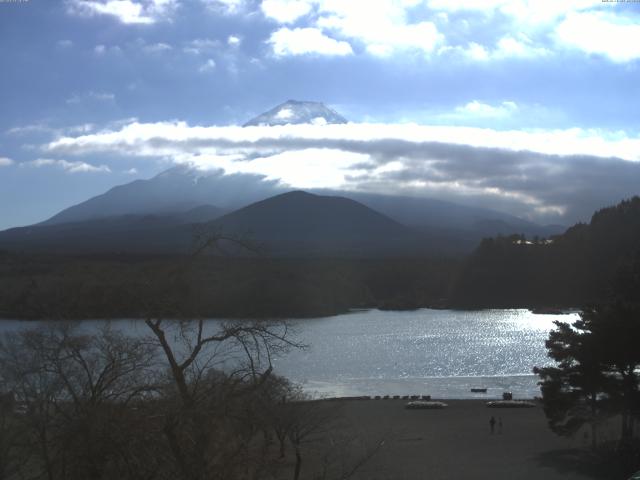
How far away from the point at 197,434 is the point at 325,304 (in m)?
57.1

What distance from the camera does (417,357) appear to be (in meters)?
35.0

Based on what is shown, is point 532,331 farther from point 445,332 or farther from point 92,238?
point 92,238

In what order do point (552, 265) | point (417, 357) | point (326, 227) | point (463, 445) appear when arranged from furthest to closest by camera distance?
1. point (326, 227)
2. point (552, 265)
3. point (417, 357)
4. point (463, 445)

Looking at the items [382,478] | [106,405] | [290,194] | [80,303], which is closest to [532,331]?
[382,478]

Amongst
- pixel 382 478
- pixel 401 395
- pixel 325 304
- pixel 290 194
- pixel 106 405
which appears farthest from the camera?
pixel 290 194

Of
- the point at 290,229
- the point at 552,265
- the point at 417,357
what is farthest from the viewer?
the point at 290,229

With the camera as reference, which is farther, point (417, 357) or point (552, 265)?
point (552, 265)

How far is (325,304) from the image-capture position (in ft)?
200

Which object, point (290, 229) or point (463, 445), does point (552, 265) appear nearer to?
point (290, 229)

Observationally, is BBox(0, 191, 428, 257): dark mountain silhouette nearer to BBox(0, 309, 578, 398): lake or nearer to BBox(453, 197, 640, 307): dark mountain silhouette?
BBox(453, 197, 640, 307): dark mountain silhouette

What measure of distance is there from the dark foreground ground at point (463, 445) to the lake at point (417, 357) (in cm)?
265

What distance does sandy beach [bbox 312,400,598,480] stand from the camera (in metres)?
13.0

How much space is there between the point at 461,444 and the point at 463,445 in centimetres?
14

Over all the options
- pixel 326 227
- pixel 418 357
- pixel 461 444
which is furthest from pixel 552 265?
pixel 326 227
